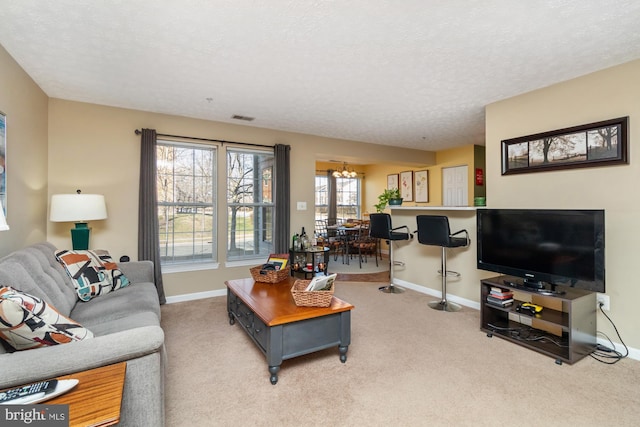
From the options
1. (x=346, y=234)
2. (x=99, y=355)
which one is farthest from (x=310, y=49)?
(x=346, y=234)

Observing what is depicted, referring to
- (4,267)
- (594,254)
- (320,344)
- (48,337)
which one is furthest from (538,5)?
(4,267)

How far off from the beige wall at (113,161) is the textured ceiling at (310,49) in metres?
0.23

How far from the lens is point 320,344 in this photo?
2387 millimetres

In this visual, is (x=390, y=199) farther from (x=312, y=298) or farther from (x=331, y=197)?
(x=331, y=197)

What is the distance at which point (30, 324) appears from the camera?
1.36 metres

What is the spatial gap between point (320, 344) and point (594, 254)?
7.39 ft

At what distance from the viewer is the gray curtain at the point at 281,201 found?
4738mm

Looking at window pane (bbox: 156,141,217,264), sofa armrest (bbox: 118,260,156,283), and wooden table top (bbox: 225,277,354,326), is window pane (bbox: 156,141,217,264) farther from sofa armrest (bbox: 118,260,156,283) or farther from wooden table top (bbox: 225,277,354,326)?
wooden table top (bbox: 225,277,354,326)

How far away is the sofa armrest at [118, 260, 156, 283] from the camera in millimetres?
3168

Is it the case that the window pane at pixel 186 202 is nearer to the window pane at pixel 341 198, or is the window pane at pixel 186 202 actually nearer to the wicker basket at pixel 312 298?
the wicker basket at pixel 312 298

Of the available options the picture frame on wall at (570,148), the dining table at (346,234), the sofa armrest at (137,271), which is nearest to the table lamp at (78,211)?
the sofa armrest at (137,271)

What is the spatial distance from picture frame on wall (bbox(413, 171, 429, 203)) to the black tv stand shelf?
161 inches

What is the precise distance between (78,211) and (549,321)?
448 cm

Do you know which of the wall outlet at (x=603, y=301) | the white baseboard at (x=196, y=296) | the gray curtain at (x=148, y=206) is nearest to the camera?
the wall outlet at (x=603, y=301)
